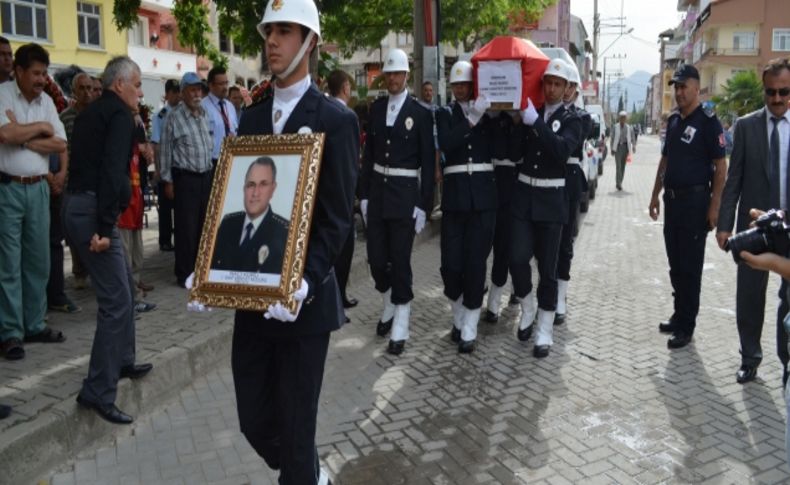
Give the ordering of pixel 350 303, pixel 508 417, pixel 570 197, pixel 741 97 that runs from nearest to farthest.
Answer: pixel 508 417
pixel 570 197
pixel 350 303
pixel 741 97

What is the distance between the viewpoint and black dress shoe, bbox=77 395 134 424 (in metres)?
4.08

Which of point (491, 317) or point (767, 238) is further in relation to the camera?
point (491, 317)

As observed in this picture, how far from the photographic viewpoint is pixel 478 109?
553cm

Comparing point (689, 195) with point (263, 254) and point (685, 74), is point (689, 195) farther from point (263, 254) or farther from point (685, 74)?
point (263, 254)

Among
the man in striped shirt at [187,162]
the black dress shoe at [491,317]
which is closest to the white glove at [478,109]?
the black dress shoe at [491,317]

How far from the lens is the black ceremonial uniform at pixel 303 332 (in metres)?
2.78

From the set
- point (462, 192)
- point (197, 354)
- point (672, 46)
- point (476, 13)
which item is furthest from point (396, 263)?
point (672, 46)

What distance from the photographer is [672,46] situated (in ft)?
398

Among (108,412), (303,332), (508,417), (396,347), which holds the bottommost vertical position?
(508,417)

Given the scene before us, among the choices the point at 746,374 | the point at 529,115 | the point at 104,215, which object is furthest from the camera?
the point at 529,115

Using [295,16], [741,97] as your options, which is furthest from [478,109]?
[741,97]

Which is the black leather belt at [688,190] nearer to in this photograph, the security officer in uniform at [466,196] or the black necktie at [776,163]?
the black necktie at [776,163]

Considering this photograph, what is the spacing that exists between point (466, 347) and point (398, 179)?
5.01 ft

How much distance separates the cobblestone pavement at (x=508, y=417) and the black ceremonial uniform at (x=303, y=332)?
960 mm
